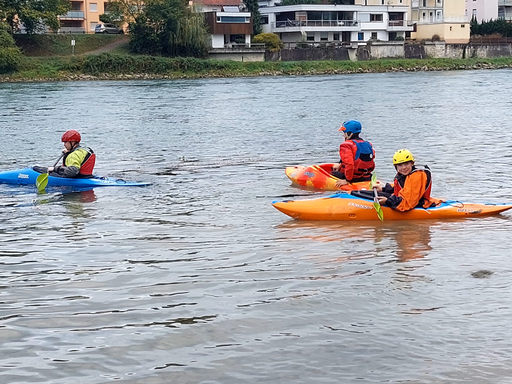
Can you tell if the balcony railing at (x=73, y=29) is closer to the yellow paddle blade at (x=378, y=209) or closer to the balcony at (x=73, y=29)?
the balcony at (x=73, y=29)

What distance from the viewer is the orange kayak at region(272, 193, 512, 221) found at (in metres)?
9.30

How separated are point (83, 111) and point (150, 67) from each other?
2553 cm

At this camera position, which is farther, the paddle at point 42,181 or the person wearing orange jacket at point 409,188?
the paddle at point 42,181

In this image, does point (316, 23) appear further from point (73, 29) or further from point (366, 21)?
point (73, 29)

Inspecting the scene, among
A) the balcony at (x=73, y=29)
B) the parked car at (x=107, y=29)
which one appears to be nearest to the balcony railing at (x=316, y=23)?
the parked car at (x=107, y=29)

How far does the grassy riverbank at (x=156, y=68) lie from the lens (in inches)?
1981

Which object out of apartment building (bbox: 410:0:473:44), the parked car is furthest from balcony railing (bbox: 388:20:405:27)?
the parked car

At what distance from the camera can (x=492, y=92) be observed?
3297cm

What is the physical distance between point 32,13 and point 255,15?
64.5 feet

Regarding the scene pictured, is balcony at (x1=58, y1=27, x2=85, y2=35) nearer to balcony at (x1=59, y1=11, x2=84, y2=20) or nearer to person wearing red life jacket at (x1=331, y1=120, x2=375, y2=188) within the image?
balcony at (x1=59, y1=11, x2=84, y2=20)

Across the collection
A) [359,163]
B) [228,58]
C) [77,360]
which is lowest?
[77,360]

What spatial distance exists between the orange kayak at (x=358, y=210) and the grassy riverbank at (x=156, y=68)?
42192mm

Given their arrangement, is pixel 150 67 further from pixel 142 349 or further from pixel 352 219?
pixel 142 349

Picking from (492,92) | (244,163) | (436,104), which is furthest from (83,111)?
(492,92)
